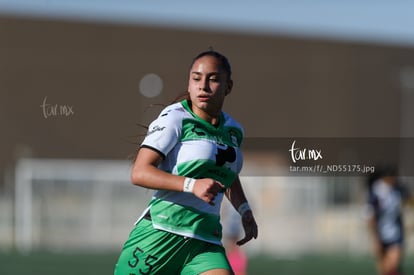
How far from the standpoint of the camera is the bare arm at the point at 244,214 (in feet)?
20.5

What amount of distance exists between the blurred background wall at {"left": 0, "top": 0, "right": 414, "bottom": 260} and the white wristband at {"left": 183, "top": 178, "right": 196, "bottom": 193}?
13032 millimetres

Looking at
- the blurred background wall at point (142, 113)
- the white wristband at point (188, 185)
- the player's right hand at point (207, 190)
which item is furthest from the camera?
the blurred background wall at point (142, 113)

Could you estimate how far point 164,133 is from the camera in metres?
5.68

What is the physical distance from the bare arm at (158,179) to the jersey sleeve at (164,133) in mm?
37

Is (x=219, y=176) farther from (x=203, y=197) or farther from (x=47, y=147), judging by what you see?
(x=47, y=147)

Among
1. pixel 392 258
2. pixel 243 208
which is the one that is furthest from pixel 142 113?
pixel 243 208

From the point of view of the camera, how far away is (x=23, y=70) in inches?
1449

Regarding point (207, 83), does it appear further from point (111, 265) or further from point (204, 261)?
point (111, 265)

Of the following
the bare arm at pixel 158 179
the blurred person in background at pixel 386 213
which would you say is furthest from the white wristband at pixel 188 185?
the blurred person in background at pixel 386 213

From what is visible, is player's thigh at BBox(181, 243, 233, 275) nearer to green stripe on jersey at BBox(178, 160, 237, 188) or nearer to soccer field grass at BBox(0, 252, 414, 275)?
green stripe on jersey at BBox(178, 160, 237, 188)

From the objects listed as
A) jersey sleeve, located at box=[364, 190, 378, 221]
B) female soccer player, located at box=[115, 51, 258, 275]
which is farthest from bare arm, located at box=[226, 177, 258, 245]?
jersey sleeve, located at box=[364, 190, 378, 221]

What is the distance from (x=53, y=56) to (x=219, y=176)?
32.3m

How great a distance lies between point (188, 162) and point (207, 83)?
0.45 metres

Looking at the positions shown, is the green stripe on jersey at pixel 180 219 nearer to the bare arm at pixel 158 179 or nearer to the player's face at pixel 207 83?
the bare arm at pixel 158 179
